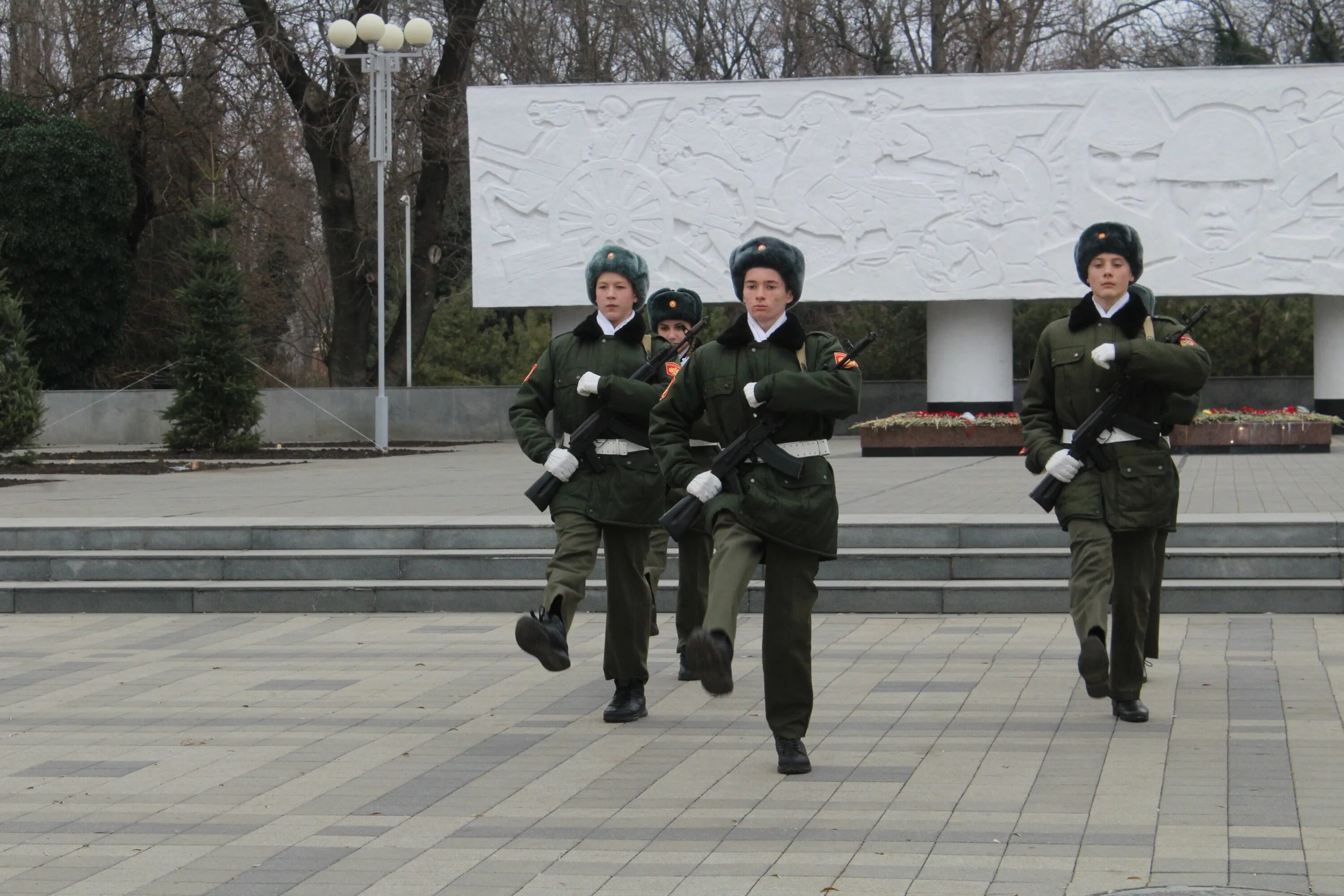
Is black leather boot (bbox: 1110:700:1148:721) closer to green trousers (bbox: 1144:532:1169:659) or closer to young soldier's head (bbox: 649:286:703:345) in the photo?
green trousers (bbox: 1144:532:1169:659)

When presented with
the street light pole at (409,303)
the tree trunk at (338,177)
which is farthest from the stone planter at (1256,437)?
the tree trunk at (338,177)

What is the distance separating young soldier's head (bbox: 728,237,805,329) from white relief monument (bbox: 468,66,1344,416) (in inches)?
730

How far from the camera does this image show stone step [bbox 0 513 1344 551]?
1012 cm

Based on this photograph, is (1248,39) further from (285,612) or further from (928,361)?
(285,612)

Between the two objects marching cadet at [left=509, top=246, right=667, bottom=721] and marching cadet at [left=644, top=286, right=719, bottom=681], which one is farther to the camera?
marching cadet at [left=644, top=286, right=719, bottom=681]

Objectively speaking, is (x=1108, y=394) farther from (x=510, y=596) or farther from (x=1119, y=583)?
(x=510, y=596)

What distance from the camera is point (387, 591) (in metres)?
10.2

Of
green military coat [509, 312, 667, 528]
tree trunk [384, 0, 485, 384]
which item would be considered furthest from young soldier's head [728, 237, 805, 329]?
tree trunk [384, 0, 485, 384]

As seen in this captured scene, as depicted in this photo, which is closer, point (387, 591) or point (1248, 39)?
point (387, 591)

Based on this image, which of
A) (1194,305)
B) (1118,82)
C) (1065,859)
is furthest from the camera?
(1194,305)

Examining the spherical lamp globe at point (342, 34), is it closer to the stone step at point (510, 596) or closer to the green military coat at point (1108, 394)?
the stone step at point (510, 596)

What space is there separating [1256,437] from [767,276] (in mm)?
16830

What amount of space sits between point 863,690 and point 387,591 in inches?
149

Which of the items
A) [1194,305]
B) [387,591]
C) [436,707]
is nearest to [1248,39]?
[1194,305]
